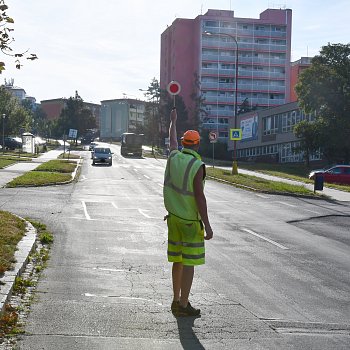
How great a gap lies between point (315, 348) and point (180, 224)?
187 centimetres

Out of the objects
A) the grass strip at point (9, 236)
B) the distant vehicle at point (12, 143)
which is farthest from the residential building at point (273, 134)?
the grass strip at point (9, 236)

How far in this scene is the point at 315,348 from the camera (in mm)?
5672

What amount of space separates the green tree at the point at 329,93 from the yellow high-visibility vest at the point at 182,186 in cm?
4591

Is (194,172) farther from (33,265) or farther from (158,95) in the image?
(158,95)

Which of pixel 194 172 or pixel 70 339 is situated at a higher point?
pixel 194 172

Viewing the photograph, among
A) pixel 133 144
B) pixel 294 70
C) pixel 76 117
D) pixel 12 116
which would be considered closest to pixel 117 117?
pixel 76 117

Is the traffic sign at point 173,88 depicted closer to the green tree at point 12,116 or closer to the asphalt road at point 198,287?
the asphalt road at point 198,287

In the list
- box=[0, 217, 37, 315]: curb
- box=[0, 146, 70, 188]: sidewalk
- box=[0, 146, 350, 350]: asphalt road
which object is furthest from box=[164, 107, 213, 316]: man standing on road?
box=[0, 146, 70, 188]: sidewalk

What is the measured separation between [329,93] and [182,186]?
4778 centimetres

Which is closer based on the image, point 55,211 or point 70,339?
point 70,339

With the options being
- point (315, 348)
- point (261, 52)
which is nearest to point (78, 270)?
point (315, 348)

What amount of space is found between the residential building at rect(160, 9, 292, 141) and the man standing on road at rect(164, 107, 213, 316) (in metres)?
103

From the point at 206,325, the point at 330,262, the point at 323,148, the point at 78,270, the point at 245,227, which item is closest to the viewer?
the point at 206,325

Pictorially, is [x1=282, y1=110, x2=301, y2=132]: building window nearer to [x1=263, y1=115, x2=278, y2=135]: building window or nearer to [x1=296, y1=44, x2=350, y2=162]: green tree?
[x1=263, y1=115, x2=278, y2=135]: building window
